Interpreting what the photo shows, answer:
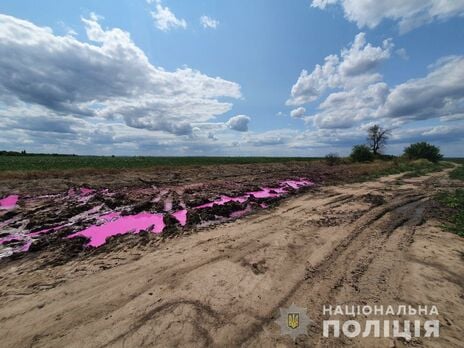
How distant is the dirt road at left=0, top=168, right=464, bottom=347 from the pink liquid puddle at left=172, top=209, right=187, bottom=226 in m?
1.45

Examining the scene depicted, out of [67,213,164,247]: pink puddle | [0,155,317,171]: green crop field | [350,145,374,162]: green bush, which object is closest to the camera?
[67,213,164,247]: pink puddle

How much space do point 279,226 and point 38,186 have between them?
557 inches

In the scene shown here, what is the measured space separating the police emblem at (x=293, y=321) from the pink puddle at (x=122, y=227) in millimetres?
4303

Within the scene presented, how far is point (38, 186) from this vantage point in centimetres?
1335

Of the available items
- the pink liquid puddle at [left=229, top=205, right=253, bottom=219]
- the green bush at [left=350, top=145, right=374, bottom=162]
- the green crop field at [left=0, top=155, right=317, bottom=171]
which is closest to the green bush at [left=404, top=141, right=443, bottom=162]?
the green bush at [left=350, top=145, right=374, bottom=162]

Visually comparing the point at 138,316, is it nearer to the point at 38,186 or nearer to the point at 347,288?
the point at 347,288

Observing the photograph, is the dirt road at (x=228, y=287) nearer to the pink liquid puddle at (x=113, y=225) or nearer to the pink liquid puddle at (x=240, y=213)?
the pink liquid puddle at (x=113, y=225)

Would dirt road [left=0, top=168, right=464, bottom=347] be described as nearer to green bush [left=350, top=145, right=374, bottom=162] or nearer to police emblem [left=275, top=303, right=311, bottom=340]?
police emblem [left=275, top=303, right=311, bottom=340]

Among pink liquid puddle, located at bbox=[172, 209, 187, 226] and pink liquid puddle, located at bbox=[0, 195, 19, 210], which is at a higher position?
pink liquid puddle, located at bbox=[0, 195, 19, 210]

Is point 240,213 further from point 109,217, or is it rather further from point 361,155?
point 361,155

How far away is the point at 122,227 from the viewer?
7059 millimetres

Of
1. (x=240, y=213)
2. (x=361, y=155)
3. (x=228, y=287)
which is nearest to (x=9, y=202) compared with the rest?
(x=240, y=213)

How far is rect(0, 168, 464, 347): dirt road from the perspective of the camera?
111 inches

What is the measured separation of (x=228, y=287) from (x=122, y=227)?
183 inches
